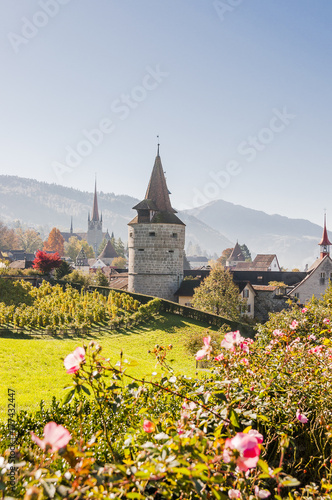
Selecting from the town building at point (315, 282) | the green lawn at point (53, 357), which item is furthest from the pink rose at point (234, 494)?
the town building at point (315, 282)

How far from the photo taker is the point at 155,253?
109ft

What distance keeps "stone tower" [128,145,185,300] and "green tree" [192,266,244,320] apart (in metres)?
3.30

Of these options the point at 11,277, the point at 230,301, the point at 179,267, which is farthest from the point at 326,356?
the point at 11,277

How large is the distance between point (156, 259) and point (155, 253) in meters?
0.54

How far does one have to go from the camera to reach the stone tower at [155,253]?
3316cm

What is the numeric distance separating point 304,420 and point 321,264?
39.7 meters

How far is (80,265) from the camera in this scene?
3516 inches

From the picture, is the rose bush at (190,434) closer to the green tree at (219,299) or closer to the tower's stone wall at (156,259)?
the green tree at (219,299)

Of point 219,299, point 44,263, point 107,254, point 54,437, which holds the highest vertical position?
point 54,437

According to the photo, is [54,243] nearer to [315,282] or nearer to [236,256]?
[236,256]

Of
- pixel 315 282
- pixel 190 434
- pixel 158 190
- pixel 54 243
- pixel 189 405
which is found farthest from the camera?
pixel 54 243

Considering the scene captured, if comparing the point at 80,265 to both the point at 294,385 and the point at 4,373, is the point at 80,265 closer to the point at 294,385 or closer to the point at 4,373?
the point at 4,373

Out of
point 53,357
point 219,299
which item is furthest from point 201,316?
point 53,357

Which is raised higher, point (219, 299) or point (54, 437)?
point (54, 437)
